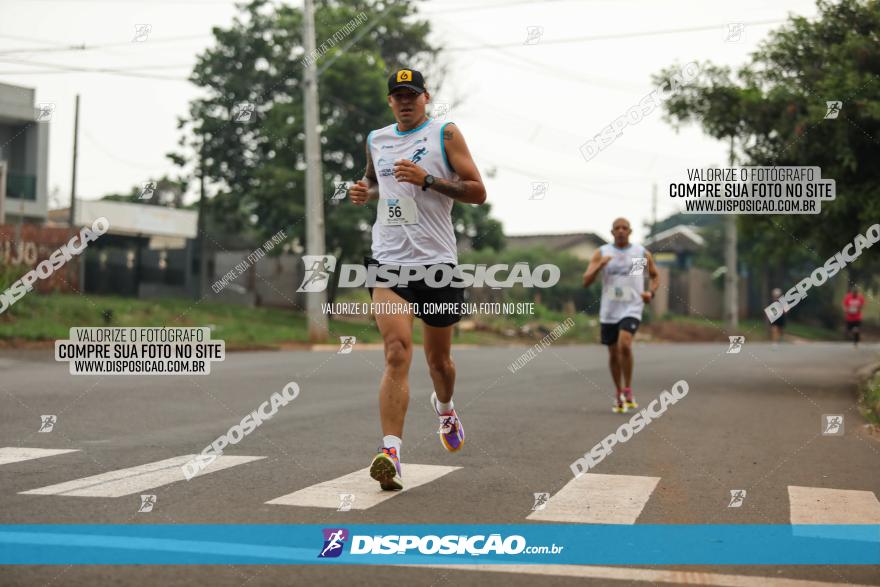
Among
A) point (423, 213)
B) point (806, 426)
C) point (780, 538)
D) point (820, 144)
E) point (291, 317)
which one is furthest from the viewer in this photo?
point (291, 317)

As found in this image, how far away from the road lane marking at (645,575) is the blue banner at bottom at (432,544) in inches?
3.6

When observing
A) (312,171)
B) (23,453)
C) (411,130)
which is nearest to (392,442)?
(411,130)

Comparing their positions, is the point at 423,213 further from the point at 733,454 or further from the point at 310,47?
the point at 310,47

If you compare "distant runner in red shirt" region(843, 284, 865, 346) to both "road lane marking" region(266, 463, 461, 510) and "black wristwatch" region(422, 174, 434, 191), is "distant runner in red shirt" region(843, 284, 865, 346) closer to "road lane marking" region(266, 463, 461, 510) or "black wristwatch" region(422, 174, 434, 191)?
"road lane marking" region(266, 463, 461, 510)

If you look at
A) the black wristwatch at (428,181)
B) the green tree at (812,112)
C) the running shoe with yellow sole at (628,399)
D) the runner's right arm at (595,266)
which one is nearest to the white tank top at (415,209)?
the black wristwatch at (428,181)

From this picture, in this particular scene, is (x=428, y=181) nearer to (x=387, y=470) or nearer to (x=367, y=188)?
(x=367, y=188)

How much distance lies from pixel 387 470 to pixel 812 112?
10.2 m

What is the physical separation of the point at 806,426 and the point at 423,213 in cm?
549

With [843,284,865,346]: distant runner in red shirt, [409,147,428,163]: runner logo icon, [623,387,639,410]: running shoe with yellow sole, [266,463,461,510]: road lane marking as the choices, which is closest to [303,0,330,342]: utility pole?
[623,387,639,410]: running shoe with yellow sole

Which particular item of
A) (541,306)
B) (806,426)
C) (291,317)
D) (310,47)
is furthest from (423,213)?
(541,306)

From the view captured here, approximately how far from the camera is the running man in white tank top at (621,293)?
1137 cm

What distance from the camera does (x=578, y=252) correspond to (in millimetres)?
66875

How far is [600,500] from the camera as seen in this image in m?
5.75

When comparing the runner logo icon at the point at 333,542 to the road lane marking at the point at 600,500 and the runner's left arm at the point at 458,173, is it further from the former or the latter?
the runner's left arm at the point at 458,173
